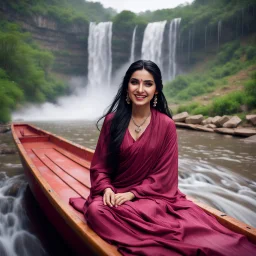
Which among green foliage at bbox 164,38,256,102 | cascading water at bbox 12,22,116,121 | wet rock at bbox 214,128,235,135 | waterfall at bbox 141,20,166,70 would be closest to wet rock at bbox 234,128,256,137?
wet rock at bbox 214,128,235,135

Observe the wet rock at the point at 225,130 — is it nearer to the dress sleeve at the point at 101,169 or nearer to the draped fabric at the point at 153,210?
the draped fabric at the point at 153,210

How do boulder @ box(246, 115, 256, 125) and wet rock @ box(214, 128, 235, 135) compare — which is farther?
boulder @ box(246, 115, 256, 125)

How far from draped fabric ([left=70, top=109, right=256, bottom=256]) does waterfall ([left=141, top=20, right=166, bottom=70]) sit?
27568 millimetres

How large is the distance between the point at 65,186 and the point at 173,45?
29.1 m

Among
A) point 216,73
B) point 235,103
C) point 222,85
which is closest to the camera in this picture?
point 235,103

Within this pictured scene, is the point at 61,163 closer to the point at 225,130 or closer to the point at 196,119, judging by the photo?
the point at 225,130

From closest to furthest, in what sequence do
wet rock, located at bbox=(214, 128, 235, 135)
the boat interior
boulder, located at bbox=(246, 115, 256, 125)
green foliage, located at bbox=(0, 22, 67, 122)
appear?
the boat interior, wet rock, located at bbox=(214, 128, 235, 135), boulder, located at bbox=(246, 115, 256, 125), green foliage, located at bbox=(0, 22, 67, 122)

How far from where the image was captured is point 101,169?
2141mm

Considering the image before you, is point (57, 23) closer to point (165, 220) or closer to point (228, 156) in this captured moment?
point (228, 156)

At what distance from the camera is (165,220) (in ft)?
5.85

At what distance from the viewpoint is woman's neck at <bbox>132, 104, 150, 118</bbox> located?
218 cm

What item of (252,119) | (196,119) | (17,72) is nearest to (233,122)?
(252,119)

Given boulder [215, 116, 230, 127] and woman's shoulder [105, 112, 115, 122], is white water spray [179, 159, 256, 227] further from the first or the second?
boulder [215, 116, 230, 127]

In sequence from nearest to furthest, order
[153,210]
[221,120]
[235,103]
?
[153,210], [221,120], [235,103]
